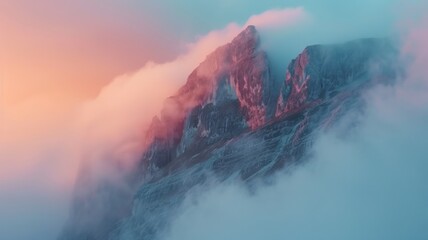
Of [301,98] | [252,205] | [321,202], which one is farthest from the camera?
[301,98]

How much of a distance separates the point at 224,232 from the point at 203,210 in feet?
42.6

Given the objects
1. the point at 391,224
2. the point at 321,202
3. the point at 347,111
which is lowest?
the point at 391,224

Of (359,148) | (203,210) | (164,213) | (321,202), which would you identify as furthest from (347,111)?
(164,213)

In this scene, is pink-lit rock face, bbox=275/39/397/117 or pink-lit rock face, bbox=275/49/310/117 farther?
pink-lit rock face, bbox=275/49/310/117

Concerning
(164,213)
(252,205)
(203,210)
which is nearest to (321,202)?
(252,205)

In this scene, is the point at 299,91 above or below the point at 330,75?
above

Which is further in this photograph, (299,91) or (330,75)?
(330,75)

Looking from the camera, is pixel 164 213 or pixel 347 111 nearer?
pixel 347 111

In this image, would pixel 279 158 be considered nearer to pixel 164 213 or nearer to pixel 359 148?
pixel 359 148

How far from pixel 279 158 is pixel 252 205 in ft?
44.8

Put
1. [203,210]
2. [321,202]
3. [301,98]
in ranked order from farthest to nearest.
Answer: [301,98], [203,210], [321,202]

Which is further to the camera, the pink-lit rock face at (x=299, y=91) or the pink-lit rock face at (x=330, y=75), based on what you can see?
the pink-lit rock face at (x=299, y=91)

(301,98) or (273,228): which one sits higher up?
(301,98)

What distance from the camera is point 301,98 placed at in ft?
638
